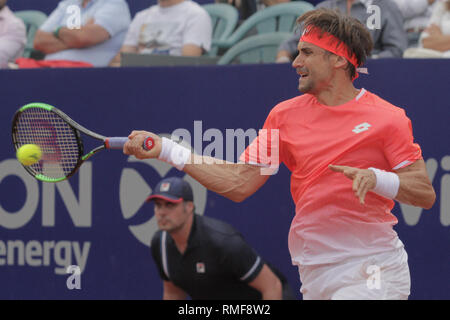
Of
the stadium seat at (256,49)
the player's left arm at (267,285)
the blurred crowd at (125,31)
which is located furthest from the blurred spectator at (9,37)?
the player's left arm at (267,285)

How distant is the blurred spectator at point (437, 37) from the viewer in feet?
15.9

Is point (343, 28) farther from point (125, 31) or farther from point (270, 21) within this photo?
point (125, 31)

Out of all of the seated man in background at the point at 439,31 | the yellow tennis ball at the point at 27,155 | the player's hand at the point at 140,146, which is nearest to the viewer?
the player's hand at the point at 140,146

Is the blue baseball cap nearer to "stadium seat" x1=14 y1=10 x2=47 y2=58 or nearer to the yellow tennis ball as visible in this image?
the yellow tennis ball

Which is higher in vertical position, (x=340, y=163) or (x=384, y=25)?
(x=384, y=25)

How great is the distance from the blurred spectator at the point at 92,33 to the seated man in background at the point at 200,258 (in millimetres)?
1364

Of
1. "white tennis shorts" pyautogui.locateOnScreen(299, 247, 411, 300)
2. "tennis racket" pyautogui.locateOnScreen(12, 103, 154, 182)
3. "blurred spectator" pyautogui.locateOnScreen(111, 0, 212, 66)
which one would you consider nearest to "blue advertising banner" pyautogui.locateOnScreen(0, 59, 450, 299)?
"tennis racket" pyautogui.locateOnScreen(12, 103, 154, 182)

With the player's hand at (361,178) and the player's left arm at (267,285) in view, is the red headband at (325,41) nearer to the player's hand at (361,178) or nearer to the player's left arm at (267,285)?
the player's hand at (361,178)

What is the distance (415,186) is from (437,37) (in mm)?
2256

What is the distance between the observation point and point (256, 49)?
18.6 ft

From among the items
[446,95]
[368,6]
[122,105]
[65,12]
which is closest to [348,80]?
[446,95]

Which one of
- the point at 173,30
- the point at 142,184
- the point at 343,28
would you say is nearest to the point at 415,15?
the point at 173,30

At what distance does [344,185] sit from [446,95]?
1.69 meters

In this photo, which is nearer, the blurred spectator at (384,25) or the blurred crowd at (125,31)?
the blurred spectator at (384,25)
